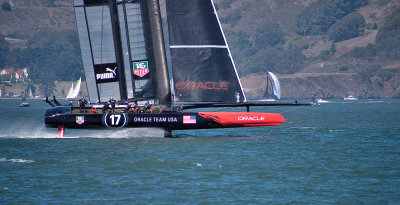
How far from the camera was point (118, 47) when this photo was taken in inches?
1228

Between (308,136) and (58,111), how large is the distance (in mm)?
14559

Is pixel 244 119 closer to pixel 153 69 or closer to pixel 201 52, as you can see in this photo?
pixel 201 52

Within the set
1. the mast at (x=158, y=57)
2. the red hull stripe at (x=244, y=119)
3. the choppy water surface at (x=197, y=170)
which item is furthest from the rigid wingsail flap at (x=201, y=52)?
the choppy water surface at (x=197, y=170)

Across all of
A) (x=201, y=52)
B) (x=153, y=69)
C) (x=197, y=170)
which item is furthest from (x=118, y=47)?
(x=197, y=170)

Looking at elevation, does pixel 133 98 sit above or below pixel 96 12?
below

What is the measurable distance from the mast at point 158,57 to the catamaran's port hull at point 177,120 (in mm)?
1581

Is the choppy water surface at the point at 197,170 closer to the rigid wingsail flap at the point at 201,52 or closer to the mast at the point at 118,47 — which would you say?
the mast at the point at 118,47

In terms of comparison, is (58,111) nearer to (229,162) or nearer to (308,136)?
(229,162)

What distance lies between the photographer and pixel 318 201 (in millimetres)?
18562

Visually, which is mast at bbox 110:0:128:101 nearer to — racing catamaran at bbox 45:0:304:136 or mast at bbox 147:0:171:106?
racing catamaran at bbox 45:0:304:136

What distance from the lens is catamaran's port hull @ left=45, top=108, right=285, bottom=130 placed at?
29000 millimetres

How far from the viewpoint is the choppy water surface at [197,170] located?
63.1 ft

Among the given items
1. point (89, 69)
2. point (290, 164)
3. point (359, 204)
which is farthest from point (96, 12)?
point (359, 204)

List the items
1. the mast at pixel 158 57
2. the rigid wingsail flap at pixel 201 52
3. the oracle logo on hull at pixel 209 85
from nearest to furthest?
the rigid wingsail flap at pixel 201 52, the oracle logo on hull at pixel 209 85, the mast at pixel 158 57
